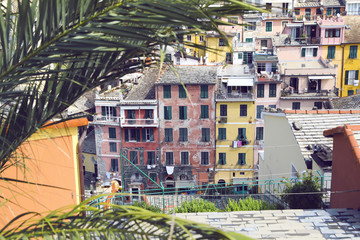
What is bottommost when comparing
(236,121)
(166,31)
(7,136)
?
(236,121)

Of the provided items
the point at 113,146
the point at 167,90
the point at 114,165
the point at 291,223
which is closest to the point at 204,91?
the point at 167,90

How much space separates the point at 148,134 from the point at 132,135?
1.11 meters

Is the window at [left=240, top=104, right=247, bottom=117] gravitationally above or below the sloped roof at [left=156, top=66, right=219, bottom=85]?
below

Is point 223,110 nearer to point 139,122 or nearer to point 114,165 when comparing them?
point 139,122

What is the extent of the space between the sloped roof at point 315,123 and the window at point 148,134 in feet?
70.7

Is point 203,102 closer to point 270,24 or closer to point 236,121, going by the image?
point 236,121

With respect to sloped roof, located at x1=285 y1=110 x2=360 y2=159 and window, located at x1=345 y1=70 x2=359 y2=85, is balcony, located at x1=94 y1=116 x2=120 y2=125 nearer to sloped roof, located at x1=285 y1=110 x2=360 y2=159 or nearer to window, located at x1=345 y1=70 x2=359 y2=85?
window, located at x1=345 y1=70 x2=359 y2=85

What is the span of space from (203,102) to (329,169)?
929 inches

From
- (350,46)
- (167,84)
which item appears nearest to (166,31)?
(167,84)

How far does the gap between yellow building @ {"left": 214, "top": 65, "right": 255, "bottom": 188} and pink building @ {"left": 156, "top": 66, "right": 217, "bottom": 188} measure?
60cm

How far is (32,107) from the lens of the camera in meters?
2.52

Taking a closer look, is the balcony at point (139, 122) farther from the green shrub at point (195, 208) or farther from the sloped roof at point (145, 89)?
the green shrub at point (195, 208)

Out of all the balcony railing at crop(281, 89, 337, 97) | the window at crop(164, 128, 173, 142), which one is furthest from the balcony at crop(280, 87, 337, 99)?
the window at crop(164, 128, 173, 142)

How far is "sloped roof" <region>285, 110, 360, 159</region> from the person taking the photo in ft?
33.8
